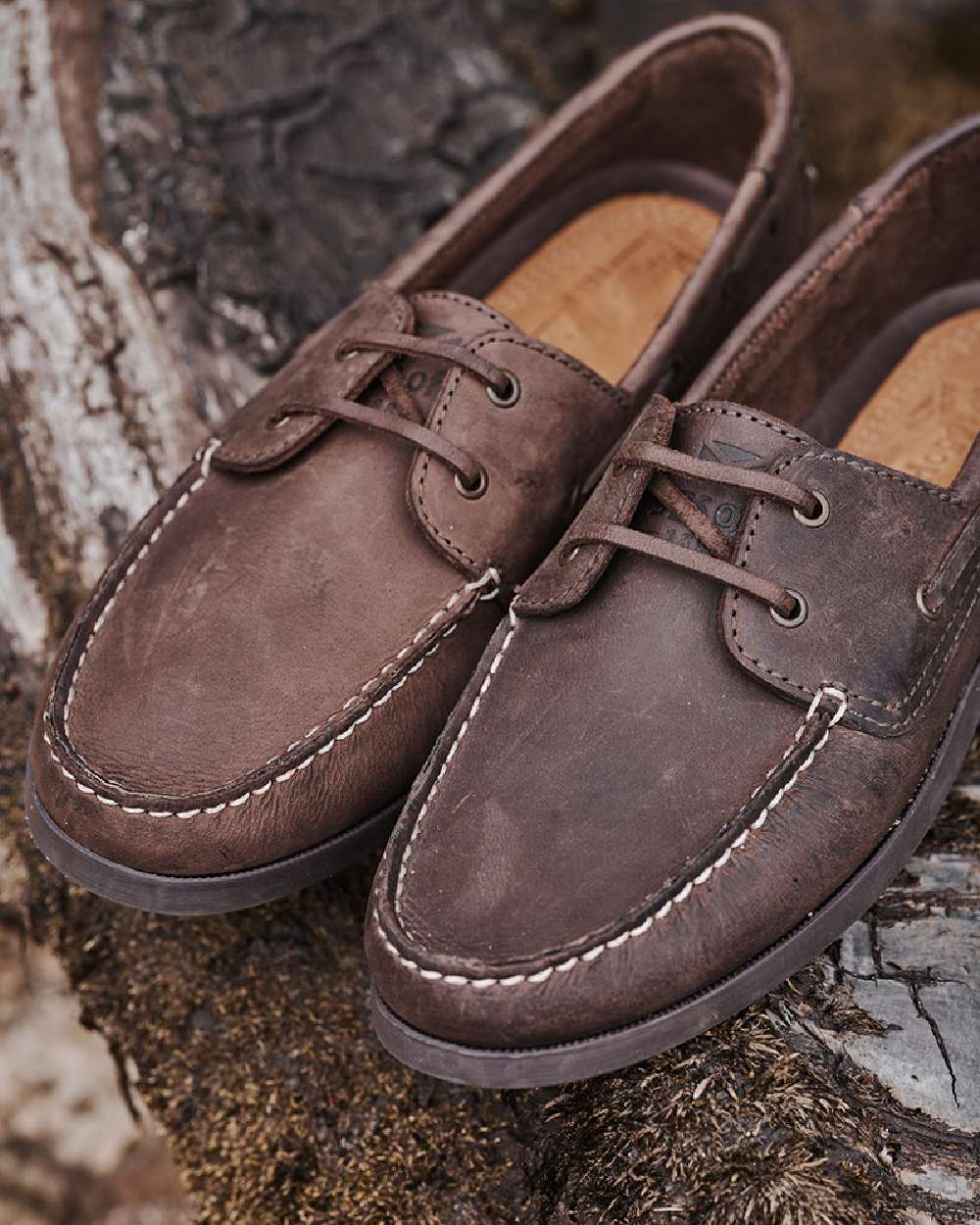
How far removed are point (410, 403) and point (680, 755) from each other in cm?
77

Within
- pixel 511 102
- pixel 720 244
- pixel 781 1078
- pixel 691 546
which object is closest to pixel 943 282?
pixel 720 244

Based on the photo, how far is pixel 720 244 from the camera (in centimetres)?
206

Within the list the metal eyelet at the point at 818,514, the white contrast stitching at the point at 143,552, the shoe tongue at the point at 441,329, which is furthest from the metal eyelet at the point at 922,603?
the white contrast stitching at the point at 143,552

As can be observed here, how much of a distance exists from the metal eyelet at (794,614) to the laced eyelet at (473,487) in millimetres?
522

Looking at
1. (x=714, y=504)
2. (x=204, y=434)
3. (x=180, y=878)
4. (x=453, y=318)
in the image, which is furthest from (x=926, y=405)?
(x=180, y=878)

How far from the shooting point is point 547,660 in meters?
1.65

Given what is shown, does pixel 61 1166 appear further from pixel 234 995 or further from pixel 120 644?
pixel 120 644

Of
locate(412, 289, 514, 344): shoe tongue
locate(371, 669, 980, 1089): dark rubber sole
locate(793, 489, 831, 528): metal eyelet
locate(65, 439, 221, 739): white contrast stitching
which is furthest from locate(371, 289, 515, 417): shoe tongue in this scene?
locate(371, 669, 980, 1089): dark rubber sole

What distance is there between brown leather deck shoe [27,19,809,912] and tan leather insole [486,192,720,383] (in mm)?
209

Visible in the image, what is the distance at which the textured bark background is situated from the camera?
1.55 m

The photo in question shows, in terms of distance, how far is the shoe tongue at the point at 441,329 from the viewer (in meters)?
1.92

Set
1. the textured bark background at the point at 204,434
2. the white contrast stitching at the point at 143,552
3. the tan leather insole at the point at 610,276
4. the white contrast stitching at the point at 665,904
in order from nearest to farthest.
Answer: the white contrast stitching at the point at 665,904
the textured bark background at the point at 204,434
the white contrast stitching at the point at 143,552
the tan leather insole at the point at 610,276

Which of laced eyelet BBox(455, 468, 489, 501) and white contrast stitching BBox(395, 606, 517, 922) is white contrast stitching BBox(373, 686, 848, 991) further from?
laced eyelet BBox(455, 468, 489, 501)

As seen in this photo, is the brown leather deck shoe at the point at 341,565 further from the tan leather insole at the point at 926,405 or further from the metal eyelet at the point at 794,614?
the metal eyelet at the point at 794,614
